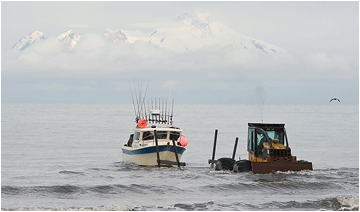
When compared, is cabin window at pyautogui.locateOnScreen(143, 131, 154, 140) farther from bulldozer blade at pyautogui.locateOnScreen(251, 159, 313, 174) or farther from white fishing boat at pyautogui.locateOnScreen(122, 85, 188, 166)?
bulldozer blade at pyautogui.locateOnScreen(251, 159, 313, 174)

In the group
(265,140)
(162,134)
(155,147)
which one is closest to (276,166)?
(265,140)

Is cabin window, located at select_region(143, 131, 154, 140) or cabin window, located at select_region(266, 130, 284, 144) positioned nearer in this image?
cabin window, located at select_region(266, 130, 284, 144)

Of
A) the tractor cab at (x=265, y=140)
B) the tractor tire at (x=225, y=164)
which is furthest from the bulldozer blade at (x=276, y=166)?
the tractor tire at (x=225, y=164)

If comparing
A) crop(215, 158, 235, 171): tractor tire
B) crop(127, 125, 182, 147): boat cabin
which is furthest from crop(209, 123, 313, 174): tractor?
crop(127, 125, 182, 147): boat cabin

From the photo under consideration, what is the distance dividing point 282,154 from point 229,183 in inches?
140

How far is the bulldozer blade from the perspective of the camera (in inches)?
928

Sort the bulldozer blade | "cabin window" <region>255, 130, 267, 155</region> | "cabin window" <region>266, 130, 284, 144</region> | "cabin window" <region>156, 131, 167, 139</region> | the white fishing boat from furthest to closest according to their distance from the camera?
"cabin window" <region>156, 131, 167, 139</region> → the white fishing boat → "cabin window" <region>266, 130, 284, 144</region> → "cabin window" <region>255, 130, 267, 155</region> → the bulldozer blade

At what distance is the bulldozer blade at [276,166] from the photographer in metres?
23.6

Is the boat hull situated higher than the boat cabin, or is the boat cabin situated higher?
the boat cabin

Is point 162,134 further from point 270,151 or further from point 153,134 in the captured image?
point 270,151

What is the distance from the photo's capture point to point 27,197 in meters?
19.9

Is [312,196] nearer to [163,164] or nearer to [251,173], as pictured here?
[251,173]

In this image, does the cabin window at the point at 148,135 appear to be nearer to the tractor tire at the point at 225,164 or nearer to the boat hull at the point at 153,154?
the boat hull at the point at 153,154

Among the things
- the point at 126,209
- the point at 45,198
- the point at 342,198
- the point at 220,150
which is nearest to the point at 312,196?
the point at 342,198
